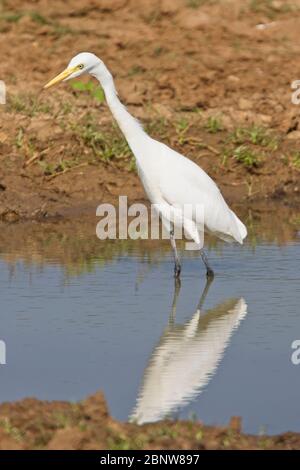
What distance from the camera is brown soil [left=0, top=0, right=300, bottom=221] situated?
12.0 metres

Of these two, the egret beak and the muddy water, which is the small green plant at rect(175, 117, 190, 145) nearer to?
the muddy water

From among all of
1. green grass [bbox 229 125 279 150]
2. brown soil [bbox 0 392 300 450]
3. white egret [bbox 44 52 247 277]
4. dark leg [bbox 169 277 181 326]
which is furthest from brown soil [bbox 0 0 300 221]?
brown soil [bbox 0 392 300 450]

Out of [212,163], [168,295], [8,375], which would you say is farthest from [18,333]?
[212,163]

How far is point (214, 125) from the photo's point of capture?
43.2ft

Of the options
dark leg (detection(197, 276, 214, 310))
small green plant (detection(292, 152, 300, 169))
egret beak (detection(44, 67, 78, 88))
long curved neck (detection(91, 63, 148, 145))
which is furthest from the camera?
small green plant (detection(292, 152, 300, 169))

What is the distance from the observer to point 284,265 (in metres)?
9.38

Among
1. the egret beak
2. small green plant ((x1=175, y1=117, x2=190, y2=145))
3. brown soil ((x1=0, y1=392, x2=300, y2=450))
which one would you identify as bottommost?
brown soil ((x1=0, y1=392, x2=300, y2=450))

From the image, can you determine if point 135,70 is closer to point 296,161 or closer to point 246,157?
point 246,157

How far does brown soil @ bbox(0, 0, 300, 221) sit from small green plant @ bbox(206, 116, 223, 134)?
12 millimetres

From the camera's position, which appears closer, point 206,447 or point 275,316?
point 206,447

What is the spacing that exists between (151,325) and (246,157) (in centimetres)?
506

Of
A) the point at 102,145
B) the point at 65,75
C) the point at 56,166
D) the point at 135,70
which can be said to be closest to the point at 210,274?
the point at 65,75
